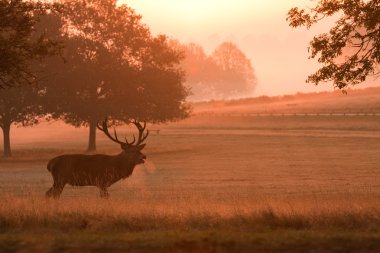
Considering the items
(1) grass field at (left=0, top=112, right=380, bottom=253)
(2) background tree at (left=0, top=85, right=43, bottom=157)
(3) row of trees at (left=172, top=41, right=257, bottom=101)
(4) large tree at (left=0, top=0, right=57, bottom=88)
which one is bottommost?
(1) grass field at (left=0, top=112, right=380, bottom=253)

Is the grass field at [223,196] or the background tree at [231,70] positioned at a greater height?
the background tree at [231,70]

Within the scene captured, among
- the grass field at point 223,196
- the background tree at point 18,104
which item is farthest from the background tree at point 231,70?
the background tree at point 18,104

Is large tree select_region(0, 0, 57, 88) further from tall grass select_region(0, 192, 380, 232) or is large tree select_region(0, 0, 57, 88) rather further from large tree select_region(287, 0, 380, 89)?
large tree select_region(287, 0, 380, 89)

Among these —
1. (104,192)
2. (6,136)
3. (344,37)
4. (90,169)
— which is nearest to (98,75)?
(6,136)

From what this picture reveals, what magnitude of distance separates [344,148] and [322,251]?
142 ft

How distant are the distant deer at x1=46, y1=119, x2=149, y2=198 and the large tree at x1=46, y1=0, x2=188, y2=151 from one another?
105 feet

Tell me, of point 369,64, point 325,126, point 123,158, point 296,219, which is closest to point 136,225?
point 296,219

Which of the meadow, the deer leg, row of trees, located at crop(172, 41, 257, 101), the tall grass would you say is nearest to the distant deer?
the deer leg

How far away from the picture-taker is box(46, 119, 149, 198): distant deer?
18.2 meters

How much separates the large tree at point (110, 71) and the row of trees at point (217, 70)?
124 meters

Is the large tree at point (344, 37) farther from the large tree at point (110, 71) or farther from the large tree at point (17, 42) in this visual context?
the large tree at point (110, 71)

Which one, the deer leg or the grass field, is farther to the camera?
the deer leg

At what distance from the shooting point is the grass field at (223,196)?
9.80 m

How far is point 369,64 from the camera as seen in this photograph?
57.6 ft
